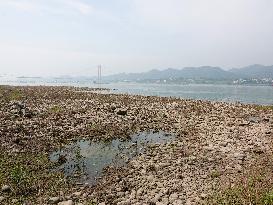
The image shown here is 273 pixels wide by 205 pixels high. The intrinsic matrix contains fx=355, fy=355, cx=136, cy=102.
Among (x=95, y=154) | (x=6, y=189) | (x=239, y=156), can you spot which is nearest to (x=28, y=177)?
(x=6, y=189)

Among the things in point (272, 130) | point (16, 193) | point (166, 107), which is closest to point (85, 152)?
point (16, 193)

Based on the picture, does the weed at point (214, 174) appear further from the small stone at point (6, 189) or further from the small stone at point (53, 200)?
the small stone at point (6, 189)

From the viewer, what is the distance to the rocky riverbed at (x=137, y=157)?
52.3 feet

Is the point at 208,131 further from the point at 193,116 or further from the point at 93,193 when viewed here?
the point at 93,193

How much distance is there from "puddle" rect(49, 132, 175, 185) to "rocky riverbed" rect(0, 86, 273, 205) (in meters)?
0.59

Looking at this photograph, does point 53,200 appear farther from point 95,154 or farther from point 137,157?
point 95,154

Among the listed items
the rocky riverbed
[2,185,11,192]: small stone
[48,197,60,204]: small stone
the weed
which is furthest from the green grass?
[2,185,11,192]: small stone

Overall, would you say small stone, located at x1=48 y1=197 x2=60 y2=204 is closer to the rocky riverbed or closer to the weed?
the rocky riverbed

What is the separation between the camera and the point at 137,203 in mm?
14891

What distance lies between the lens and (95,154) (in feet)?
74.7

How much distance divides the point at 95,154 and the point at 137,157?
2.89 metres

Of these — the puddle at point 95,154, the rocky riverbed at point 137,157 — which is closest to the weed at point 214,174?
the rocky riverbed at point 137,157

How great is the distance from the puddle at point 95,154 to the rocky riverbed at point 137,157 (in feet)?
1.95

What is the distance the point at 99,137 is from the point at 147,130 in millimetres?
4727
